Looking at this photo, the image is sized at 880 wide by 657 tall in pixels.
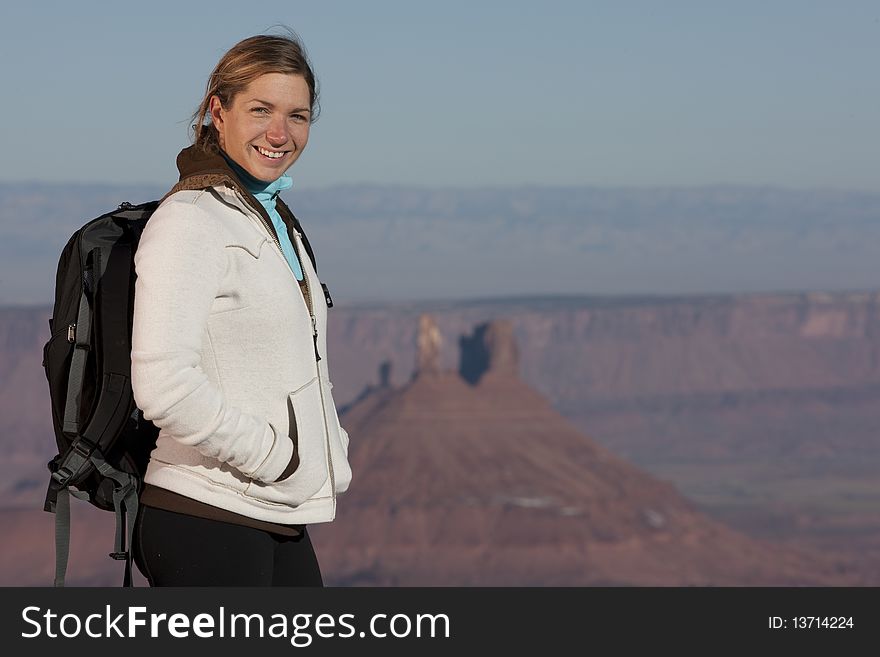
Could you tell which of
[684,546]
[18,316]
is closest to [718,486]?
[684,546]

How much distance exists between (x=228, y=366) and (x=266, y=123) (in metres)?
0.61

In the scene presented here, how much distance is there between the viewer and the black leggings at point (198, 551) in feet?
13.5

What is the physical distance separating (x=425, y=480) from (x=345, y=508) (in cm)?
729

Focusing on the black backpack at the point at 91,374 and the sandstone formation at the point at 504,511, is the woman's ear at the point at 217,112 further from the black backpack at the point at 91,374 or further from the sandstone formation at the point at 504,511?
the sandstone formation at the point at 504,511

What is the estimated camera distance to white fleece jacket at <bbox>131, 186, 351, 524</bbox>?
397 centimetres

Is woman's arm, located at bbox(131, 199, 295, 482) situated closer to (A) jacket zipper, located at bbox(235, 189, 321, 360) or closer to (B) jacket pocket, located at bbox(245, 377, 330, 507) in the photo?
(B) jacket pocket, located at bbox(245, 377, 330, 507)

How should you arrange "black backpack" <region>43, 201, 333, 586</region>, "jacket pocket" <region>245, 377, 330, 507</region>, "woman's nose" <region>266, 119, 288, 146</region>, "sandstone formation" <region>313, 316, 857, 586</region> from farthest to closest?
"sandstone formation" <region>313, 316, 857, 586</region> → "woman's nose" <region>266, 119, 288, 146</region> → "jacket pocket" <region>245, 377, 330, 507</region> → "black backpack" <region>43, 201, 333, 586</region>

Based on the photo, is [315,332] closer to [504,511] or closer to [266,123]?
[266,123]

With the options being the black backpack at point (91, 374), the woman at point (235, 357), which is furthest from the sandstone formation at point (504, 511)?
the black backpack at point (91, 374)

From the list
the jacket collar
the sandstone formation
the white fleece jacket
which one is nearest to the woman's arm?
the white fleece jacket

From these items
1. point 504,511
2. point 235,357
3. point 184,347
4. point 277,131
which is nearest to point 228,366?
point 235,357

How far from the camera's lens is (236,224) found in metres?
4.18

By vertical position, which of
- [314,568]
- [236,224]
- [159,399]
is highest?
[236,224]

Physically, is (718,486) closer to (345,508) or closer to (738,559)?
(738,559)
